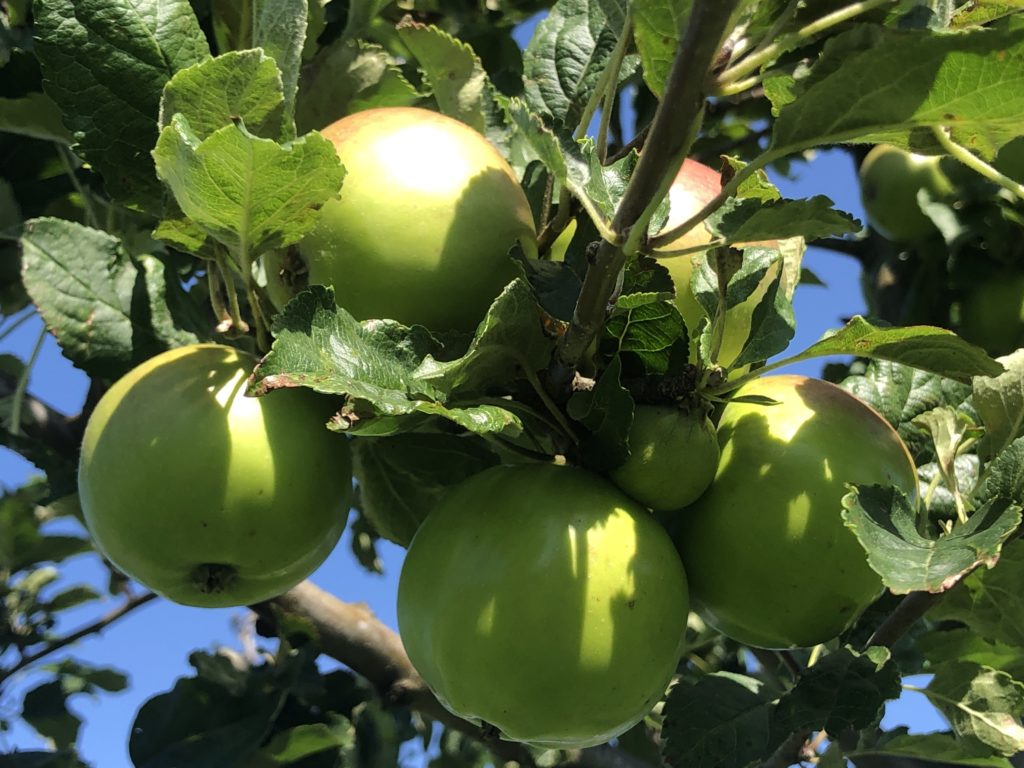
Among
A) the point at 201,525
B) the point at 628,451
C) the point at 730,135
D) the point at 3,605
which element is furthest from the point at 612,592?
the point at 3,605

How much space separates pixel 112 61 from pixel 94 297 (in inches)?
9.6

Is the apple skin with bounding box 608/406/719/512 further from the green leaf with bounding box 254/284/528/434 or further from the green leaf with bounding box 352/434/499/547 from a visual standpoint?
the green leaf with bounding box 352/434/499/547

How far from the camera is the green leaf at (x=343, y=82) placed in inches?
40.9

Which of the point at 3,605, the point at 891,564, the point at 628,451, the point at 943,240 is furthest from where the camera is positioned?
the point at 3,605

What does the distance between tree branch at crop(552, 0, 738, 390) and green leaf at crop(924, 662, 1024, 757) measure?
1.98ft

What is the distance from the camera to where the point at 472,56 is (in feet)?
3.28

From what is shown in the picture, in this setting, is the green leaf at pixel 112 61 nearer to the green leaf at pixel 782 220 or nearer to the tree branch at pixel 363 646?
the green leaf at pixel 782 220

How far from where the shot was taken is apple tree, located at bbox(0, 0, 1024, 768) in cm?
67

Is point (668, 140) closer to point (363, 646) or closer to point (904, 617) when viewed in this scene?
point (904, 617)

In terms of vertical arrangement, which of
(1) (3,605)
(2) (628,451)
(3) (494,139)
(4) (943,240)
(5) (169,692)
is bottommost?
(1) (3,605)

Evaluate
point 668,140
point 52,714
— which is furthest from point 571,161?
point 52,714

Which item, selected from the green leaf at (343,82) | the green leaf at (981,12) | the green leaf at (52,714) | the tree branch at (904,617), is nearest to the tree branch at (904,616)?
the tree branch at (904,617)

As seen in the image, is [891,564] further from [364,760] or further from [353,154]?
[364,760]

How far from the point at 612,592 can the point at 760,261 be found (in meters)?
0.33
